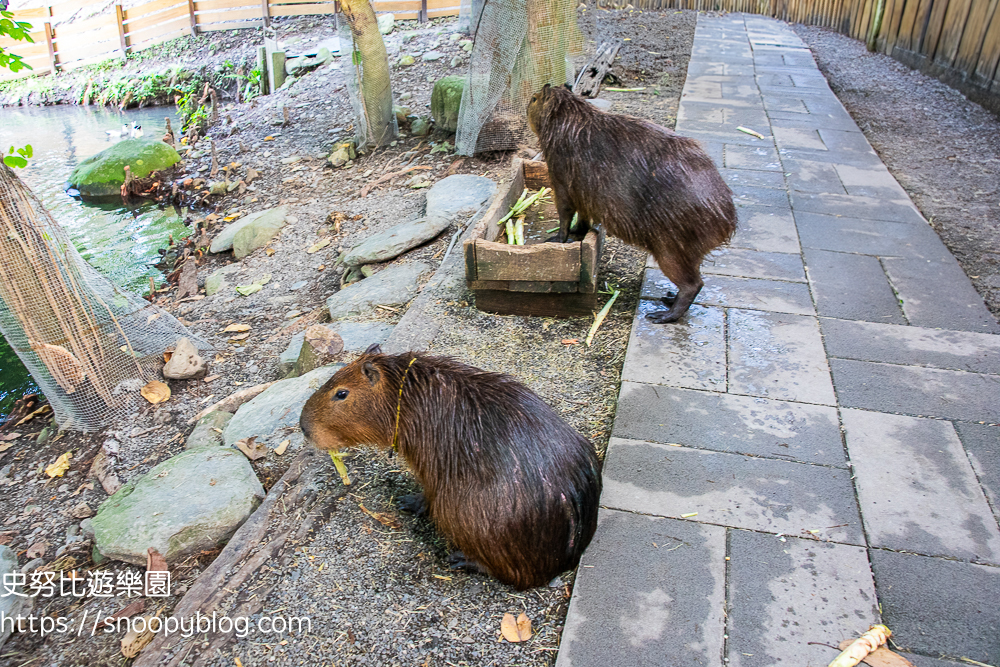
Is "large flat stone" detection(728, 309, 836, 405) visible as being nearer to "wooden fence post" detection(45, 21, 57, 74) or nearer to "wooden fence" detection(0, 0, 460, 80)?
"wooden fence" detection(0, 0, 460, 80)

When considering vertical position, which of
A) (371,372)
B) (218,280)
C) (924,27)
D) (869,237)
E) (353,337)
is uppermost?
(924,27)

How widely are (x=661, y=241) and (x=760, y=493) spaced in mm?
1538

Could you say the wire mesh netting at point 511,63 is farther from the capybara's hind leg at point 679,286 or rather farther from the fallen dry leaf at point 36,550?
the fallen dry leaf at point 36,550

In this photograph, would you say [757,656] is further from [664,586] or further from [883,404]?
[883,404]

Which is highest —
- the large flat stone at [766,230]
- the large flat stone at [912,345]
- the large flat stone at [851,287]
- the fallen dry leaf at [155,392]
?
the large flat stone at [766,230]

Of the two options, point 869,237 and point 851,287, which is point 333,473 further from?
point 869,237

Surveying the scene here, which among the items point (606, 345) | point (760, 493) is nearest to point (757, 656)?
point (760, 493)

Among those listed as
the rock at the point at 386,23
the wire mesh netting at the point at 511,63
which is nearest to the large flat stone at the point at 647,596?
the wire mesh netting at the point at 511,63

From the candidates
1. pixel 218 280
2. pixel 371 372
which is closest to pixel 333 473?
pixel 371 372

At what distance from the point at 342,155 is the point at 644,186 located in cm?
516

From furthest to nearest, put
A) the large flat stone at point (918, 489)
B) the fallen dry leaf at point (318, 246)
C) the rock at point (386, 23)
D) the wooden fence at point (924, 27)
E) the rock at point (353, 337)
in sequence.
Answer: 1. the rock at point (386, 23)
2. the wooden fence at point (924, 27)
3. the fallen dry leaf at point (318, 246)
4. the rock at point (353, 337)
5. the large flat stone at point (918, 489)

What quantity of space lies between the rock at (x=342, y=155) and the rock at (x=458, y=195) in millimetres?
1914

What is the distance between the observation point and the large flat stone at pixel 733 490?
2607 millimetres

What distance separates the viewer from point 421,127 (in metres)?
7.99
